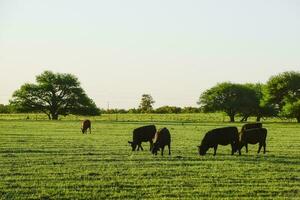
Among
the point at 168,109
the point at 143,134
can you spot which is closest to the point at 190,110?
the point at 168,109

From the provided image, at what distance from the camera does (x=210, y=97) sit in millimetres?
97875

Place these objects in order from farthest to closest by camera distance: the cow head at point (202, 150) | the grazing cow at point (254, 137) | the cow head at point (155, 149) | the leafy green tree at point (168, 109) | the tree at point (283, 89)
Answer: the leafy green tree at point (168, 109) < the tree at point (283, 89) < the grazing cow at point (254, 137) < the cow head at point (202, 150) < the cow head at point (155, 149)

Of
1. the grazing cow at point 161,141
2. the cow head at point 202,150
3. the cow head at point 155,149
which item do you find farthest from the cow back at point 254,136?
the cow head at point 155,149

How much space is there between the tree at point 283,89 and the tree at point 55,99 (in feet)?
112

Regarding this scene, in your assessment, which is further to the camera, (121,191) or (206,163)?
(206,163)

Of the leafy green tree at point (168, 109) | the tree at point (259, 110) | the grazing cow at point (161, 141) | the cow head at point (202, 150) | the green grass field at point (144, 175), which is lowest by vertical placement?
the green grass field at point (144, 175)

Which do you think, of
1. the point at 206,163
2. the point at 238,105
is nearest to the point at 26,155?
the point at 206,163

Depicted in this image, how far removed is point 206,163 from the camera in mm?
20172

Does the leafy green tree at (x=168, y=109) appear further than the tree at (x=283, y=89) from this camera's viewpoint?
Yes

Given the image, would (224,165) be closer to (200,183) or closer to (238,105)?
(200,183)

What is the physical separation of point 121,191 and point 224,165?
6704 mm

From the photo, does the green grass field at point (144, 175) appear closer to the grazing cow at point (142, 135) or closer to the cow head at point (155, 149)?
the cow head at point (155, 149)

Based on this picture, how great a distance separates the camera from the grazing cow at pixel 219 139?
24136 millimetres

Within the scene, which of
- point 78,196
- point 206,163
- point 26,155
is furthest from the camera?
point 26,155
